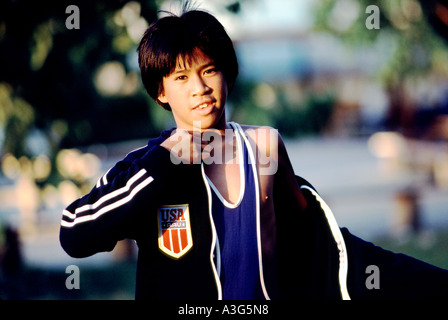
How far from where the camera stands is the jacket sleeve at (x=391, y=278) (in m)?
1.67

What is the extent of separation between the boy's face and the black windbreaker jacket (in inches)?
4.1

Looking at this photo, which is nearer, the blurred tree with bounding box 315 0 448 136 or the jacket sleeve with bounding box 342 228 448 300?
the jacket sleeve with bounding box 342 228 448 300

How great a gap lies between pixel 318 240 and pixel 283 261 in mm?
139

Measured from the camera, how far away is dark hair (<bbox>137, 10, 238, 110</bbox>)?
1.53m

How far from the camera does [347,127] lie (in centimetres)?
2162

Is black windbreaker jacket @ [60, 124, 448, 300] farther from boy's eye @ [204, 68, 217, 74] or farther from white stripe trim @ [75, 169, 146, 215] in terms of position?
boy's eye @ [204, 68, 217, 74]

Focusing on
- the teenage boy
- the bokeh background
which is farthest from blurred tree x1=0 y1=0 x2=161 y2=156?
the teenage boy

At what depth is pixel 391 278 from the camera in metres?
1.69
